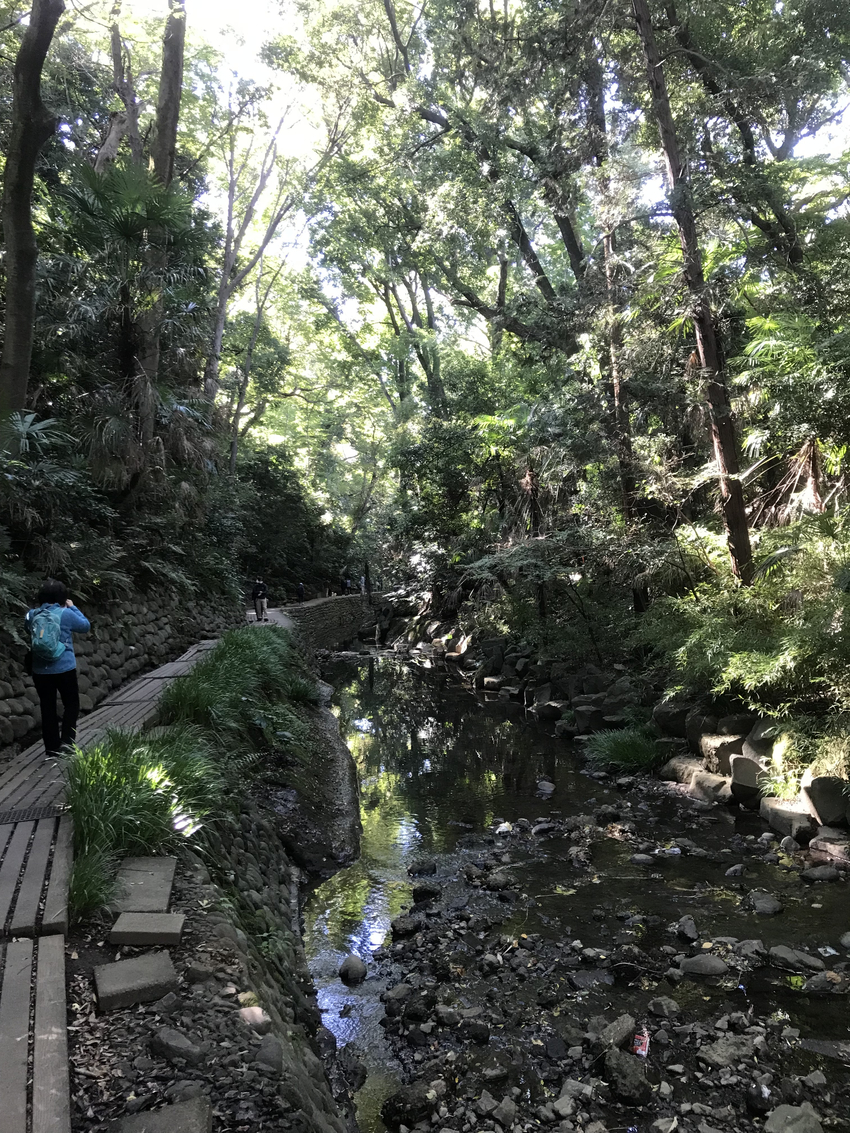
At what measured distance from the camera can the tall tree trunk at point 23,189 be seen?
21.2ft

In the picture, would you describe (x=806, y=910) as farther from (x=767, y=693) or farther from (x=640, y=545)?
(x=640, y=545)

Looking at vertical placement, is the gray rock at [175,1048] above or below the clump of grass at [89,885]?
below

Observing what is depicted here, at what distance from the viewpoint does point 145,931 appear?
10.1 ft

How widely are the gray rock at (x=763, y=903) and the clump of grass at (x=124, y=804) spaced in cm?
444

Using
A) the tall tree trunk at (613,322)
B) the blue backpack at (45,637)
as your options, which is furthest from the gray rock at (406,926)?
the tall tree trunk at (613,322)

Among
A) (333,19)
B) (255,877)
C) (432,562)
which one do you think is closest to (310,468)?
(432,562)

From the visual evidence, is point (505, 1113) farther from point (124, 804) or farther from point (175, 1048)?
point (124, 804)

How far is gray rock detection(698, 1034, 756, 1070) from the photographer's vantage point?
3.62 meters

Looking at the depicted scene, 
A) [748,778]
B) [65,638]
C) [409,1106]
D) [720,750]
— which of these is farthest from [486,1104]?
[720,750]

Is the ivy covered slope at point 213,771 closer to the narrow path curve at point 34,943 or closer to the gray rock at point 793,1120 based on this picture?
the narrow path curve at point 34,943

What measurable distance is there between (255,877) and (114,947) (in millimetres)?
2003

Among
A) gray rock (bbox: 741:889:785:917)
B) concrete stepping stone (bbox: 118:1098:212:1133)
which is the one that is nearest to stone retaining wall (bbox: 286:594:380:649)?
gray rock (bbox: 741:889:785:917)

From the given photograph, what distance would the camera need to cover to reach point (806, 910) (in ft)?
17.1

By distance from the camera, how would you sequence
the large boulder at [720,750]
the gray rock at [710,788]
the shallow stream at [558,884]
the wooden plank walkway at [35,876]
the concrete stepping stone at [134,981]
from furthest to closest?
the large boulder at [720,750]
the gray rock at [710,788]
the shallow stream at [558,884]
the wooden plank walkway at [35,876]
the concrete stepping stone at [134,981]
